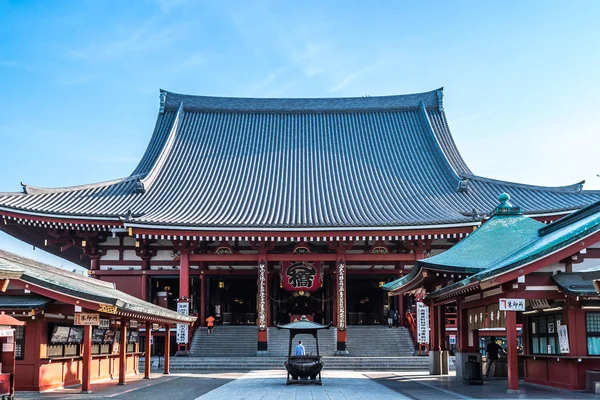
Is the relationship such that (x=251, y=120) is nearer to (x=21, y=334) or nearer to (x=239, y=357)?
(x=239, y=357)

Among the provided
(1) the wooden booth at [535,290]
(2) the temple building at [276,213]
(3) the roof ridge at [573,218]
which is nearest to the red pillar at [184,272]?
(2) the temple building at [276,213]

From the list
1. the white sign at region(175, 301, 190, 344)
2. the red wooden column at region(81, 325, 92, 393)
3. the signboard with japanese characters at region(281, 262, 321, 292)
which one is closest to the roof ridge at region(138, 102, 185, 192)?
the white sign at region(175, 301, 190, 344)

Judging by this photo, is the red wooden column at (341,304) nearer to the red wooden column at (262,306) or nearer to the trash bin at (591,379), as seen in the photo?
the red wooden column at (262,306)

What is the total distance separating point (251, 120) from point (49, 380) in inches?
1206

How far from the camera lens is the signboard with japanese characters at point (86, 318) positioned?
1852cm

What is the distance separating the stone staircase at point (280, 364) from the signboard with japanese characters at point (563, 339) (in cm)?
1288

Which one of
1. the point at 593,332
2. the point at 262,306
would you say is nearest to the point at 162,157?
the point at 262,306

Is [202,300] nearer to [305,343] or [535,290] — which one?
[305,343]

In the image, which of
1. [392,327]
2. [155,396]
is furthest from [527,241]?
[392,327]

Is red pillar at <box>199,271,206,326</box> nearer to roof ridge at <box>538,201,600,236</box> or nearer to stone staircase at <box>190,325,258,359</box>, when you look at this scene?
stone staircase at <box>190,325,258,359</box>

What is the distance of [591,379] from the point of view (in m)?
17.3

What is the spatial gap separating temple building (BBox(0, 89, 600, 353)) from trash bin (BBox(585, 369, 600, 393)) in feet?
37.9

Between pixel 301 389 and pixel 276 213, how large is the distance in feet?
53.5

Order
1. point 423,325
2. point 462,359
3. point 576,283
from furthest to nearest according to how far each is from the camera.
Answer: point 423,325
point 462,359
point 576,283
